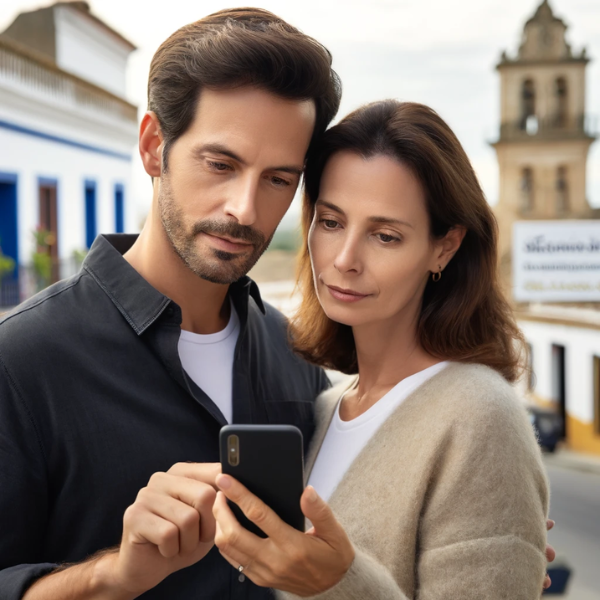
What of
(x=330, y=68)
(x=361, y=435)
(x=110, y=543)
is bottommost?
(x=110, y=543)

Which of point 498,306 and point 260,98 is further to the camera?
point 498,306

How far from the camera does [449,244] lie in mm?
1760

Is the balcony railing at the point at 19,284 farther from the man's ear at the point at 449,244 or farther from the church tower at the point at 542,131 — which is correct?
the church tower at the point at 542,131

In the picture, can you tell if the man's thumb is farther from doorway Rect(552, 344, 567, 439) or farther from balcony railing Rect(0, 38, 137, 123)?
doorway Rect(552, 344, 567, 439)

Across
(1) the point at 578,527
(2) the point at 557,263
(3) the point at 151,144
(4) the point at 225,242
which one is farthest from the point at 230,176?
(2) the point at 557,263

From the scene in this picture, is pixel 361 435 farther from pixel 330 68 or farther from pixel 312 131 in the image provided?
pixel 330 68

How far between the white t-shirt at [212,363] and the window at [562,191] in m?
24.6

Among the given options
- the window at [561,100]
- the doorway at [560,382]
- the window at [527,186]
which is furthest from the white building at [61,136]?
the window at [561,100]

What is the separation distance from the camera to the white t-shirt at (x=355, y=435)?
1699 mm

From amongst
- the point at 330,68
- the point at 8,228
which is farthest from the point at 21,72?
the point at 330,68

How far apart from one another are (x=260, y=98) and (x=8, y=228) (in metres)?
7.86

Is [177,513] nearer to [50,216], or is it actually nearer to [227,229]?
[227,229]

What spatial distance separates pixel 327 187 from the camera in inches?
67.8

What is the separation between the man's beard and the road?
30.2 feet
